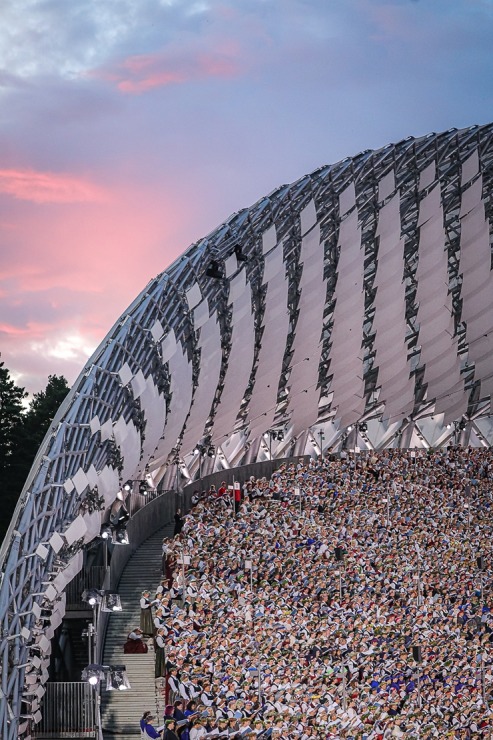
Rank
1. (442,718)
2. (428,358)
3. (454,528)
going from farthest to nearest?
1. (428,358)
2. (454,528)
3. (442,718)

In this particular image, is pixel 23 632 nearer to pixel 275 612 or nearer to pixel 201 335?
pixel 275 612

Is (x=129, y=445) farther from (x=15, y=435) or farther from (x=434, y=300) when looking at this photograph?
(x=15, y=435)

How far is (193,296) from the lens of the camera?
4347 cm

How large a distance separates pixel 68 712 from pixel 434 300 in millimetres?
33533

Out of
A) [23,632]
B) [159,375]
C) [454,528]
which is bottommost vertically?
[23,632]

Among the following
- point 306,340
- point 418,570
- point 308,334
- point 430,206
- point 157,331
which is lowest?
point 418,570

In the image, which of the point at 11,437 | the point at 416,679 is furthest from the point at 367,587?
the point at 11,437

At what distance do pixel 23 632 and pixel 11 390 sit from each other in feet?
164

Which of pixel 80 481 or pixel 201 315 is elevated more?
pixel 201 315

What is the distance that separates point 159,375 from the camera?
40.3 m

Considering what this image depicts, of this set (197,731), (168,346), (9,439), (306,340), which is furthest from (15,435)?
(197,731)

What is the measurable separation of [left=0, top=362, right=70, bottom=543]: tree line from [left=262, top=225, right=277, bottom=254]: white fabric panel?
21194 millimetres

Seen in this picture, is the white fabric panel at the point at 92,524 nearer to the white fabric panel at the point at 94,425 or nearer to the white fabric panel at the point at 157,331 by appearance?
the white fabric panel at the point at 94,425

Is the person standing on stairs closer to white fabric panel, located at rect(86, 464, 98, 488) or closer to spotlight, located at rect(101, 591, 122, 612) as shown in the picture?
spotlight, located at rect(101, 591, 122, 612)
